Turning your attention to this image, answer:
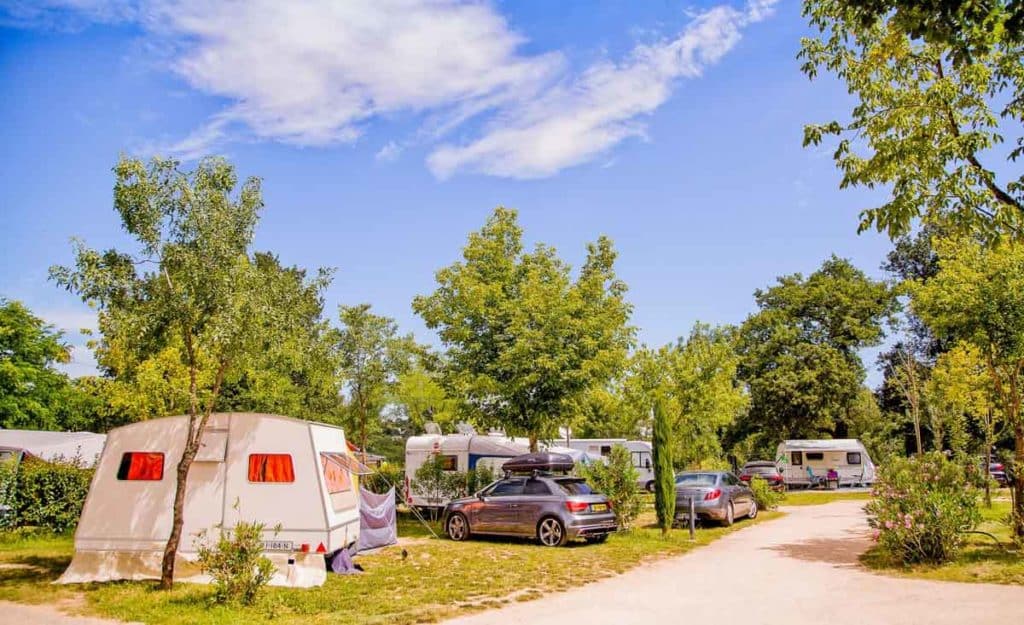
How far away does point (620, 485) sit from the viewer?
16250mm

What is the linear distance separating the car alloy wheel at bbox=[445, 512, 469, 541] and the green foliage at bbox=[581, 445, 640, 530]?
3.09 metres

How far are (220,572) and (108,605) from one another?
143 centimetres

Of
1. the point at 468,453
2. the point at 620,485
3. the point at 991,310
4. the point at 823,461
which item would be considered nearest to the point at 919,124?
the point at 991,310

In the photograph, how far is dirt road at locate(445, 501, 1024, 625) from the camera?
7.62m

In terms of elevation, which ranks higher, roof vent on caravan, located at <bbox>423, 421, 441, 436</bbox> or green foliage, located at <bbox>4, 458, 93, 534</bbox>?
roof vent on caravan, located at <bbox>423, 421, 441, 436</bbox>

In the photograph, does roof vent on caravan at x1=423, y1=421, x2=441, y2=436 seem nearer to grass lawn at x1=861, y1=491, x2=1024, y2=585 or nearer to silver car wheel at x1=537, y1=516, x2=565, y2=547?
silver car wheel at x1=537, y1=516, x2=565, y2=547

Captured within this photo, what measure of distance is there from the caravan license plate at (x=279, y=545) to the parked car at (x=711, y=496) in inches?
398

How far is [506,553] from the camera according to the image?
13.1 m

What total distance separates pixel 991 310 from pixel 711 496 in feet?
25.9

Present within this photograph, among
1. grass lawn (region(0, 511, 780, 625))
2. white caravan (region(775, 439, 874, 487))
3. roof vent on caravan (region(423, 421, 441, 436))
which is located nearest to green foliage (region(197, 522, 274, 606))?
grass lawn (region(0, 511, 780, 625))

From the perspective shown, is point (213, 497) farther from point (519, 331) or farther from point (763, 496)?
point (763, 496)

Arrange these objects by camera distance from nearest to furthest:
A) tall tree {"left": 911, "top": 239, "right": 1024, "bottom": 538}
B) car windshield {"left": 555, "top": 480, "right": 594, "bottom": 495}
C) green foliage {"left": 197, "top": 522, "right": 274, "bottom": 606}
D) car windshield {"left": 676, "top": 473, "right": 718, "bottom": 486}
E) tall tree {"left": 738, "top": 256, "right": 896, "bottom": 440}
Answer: green foliage {"left": 197, "top": 522, "right": 274, "bottom": 606} → tall tree {"left": 911, "top": 239, "right": 1024, "bottom": 538} → car windshield {"left": 555, "top": 480, "right": 594, "bottom": 495} → car windshield {"left": 676, "top": 473, "right": 718, "bottom": 486} → tall tree {"left": 738, "top": 256, "right": 896, "bottom": 440}

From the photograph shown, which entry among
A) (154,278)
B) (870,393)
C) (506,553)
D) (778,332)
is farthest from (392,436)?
(154,278)

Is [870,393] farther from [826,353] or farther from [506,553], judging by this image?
[506,553]
